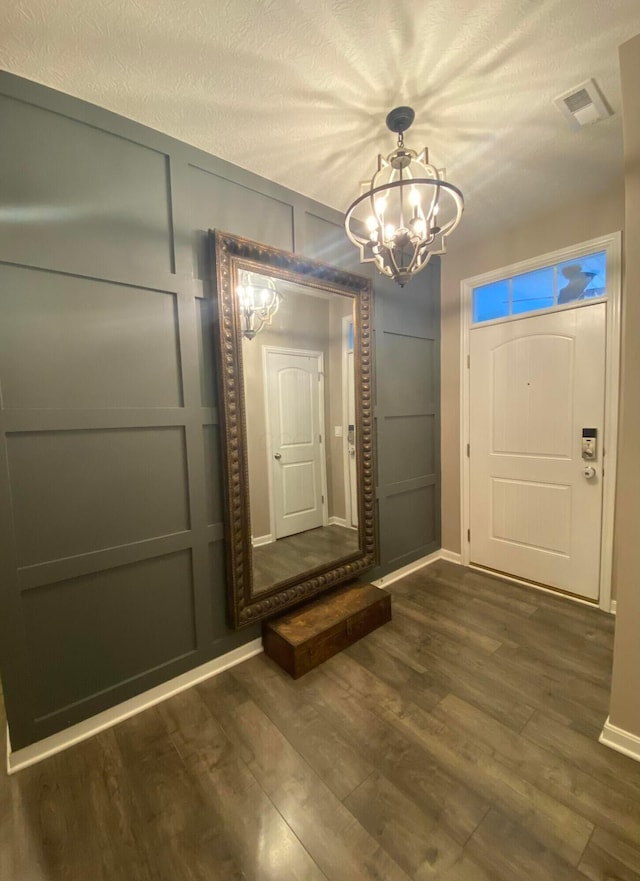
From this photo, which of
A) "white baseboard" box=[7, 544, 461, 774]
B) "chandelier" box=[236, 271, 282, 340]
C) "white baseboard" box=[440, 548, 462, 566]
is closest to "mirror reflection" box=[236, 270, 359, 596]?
"chandelier" box=[236, 271, 282, 340]

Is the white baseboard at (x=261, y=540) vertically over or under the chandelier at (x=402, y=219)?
under

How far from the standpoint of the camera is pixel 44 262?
1.42 m

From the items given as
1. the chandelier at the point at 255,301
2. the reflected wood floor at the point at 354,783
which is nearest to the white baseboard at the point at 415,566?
the reflected wood floor at the point at 354,783

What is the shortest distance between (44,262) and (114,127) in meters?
0.72

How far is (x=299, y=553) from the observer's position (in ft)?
7.37

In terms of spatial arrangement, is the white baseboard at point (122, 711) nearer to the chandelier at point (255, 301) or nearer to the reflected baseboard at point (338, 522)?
the reflected baseboard at point (338, 522)

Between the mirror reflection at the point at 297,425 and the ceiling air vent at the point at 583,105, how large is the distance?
1.33 meters

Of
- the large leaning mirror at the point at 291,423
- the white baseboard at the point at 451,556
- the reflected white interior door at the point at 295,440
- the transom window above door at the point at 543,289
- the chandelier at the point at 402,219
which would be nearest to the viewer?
the chandelier at the point at 402,219

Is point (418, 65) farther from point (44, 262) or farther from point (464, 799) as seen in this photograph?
point (464, 799)

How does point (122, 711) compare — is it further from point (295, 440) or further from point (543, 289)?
point (543, 289)

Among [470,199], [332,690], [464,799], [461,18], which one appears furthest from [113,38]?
[464,799]

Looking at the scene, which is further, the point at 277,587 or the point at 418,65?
the point at 277,587

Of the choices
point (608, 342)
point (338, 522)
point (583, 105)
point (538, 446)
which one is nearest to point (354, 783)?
point (338, 522)

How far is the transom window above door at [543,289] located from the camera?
234 cm
